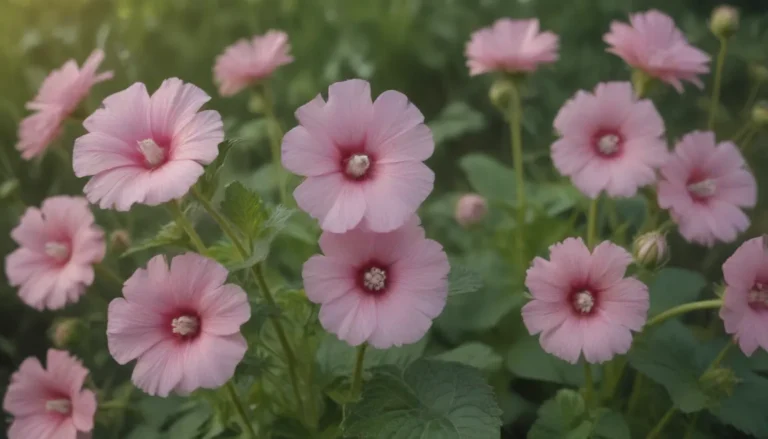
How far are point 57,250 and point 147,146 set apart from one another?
10.7 inches

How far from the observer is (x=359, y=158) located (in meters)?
0.60

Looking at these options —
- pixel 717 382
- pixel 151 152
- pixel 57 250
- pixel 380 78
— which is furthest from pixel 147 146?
pixel 380 78

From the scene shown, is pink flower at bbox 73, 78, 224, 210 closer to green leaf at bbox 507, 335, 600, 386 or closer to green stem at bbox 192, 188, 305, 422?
green stem at bbox 192, 188, 305, 422

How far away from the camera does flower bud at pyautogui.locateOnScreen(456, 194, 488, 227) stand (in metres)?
1.04

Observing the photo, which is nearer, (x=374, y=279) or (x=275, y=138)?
(x=374, y=279)

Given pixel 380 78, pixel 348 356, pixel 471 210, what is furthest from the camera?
pixel 380 78

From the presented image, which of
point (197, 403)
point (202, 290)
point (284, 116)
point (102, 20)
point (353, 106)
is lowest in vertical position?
point (284, 116)

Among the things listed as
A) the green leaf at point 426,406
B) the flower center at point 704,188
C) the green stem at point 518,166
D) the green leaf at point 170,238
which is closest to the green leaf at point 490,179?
the green stem at point 518,166

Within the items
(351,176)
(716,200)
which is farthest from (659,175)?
(351,176)

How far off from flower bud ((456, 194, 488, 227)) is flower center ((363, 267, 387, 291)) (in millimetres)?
446

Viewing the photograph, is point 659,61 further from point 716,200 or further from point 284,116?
point 284,116

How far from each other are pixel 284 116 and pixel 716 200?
3.31 ft

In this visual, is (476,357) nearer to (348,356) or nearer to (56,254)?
(348,356)

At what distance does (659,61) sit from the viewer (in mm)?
805
